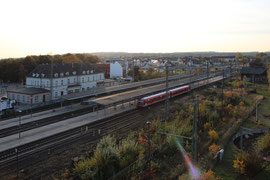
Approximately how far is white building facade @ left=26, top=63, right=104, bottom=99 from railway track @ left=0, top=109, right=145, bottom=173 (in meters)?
12.5

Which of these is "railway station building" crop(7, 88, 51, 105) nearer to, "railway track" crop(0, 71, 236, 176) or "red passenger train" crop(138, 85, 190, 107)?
"railway track" crop(0, 71, 236, 176)

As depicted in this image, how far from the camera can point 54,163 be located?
16.2 meters

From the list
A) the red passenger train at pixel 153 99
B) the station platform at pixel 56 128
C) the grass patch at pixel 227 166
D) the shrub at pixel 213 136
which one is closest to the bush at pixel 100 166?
the grass patch at pixel 227 166

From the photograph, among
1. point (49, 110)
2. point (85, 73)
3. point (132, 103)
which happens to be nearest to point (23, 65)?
point (85, 73)

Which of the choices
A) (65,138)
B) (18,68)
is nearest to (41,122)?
(65,138)

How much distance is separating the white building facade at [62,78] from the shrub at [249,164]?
26.7 m

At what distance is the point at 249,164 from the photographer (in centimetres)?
1488

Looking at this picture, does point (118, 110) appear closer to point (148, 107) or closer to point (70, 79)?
point (148, 107)

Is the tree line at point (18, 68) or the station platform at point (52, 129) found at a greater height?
the tree line at point (18, 68)

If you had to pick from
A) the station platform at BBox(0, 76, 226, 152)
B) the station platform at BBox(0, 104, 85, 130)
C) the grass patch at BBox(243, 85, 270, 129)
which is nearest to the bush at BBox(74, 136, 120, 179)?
the station platform at BBox(0, 76, 226, 152)

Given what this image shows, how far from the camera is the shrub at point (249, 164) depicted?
48.4ft

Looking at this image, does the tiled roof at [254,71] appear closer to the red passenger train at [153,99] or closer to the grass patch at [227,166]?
the red passenger train at [153,99]

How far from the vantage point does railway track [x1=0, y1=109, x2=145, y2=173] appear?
675 inches

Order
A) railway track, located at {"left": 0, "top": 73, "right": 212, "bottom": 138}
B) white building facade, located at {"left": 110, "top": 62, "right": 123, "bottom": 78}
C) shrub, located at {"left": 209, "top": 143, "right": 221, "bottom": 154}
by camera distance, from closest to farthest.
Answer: shrub, located at {"left": 209, "top": 143, "right": 221, "bottom": 154}
railway track, located at {"left": 0, "top": 73, "right": 212, "bottom": 138}
white building facade, located at {"left": 110, "top": 62, "right": 123, "bottom": 78}
